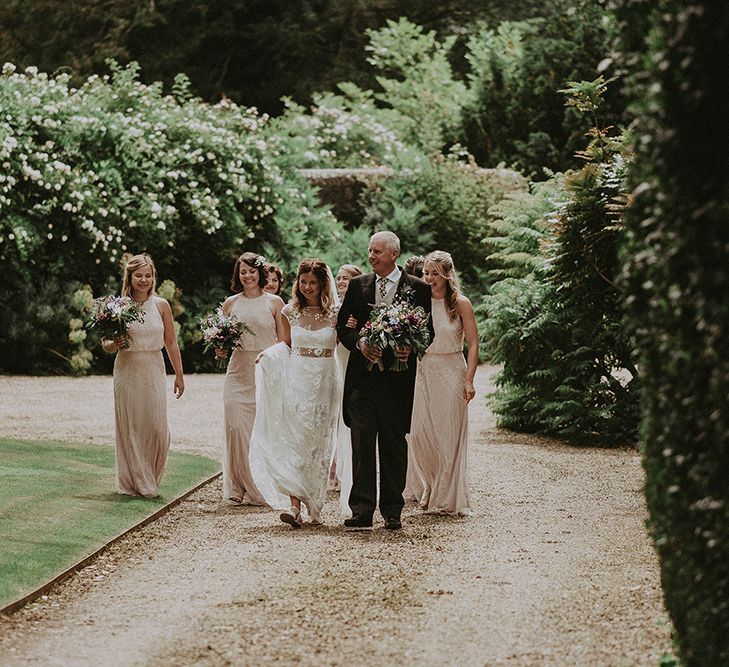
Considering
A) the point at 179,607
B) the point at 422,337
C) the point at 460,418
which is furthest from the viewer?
the point at 460,418

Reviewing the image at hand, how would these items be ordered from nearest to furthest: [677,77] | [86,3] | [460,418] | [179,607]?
[677,77], [179,607], [460,418], [86,3]

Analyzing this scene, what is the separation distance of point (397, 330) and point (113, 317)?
2.28 meters

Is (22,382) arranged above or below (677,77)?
below

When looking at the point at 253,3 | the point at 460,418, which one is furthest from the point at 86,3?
the point at 460,418

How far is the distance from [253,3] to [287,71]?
1974mm

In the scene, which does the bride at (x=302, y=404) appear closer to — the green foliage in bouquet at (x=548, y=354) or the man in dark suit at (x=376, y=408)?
the man in dark suit at (x=376, y=408)

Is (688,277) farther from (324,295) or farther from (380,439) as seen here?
(324,295)

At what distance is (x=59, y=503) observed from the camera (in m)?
9.22

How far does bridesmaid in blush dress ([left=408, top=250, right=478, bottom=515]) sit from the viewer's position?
384 inches

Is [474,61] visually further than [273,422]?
Yes

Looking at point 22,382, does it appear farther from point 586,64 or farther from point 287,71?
point 287,71

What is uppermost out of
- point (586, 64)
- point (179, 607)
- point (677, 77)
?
point (586, 64)

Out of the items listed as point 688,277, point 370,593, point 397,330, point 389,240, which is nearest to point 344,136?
point 389,240

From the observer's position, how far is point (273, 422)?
9.21 meters
